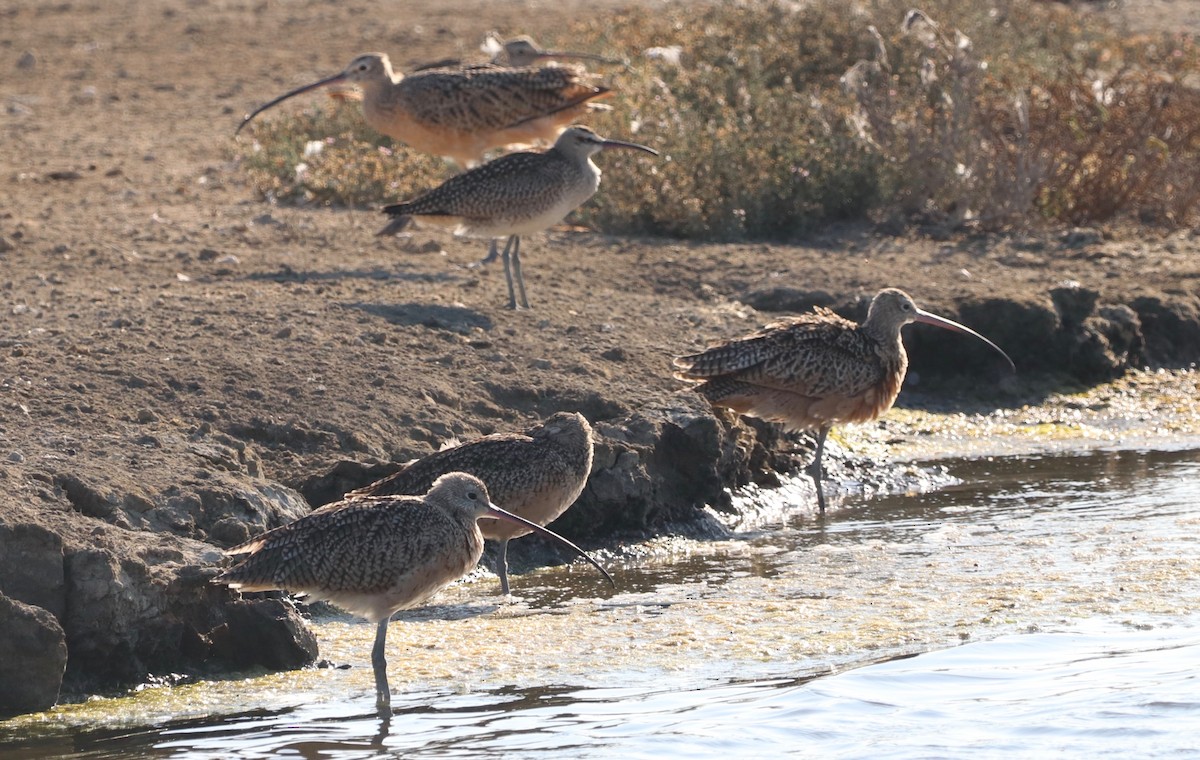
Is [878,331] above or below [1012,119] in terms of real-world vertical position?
below

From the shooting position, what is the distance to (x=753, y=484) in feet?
31.0

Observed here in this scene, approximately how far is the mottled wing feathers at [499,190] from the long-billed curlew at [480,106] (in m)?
1.83

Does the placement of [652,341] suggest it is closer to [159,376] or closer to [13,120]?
[159,376]

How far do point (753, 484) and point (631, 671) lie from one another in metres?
2.95

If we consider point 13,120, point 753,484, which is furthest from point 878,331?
point 13,120

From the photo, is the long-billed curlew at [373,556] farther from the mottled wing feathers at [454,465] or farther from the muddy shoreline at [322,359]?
the mottled wing feathers at [454,465]

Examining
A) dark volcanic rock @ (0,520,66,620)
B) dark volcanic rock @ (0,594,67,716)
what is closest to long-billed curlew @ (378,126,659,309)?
dark volcanic rock @ (0,520,66,620)

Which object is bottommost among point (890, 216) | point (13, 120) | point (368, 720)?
point (368, 720)

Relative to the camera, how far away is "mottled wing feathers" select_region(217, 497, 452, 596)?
6.32 meters

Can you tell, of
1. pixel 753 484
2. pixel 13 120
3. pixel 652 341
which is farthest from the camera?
pixel 13 120

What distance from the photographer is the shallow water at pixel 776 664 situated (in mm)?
5988

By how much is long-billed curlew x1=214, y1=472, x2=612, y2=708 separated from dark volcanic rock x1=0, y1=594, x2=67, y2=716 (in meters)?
0.60

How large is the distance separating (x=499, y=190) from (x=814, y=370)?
2.37 meters

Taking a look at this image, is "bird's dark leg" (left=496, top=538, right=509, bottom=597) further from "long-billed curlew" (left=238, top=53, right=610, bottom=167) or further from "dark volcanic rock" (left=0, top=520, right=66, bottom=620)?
"long-billed curlew" (left=238, top=53, right=610, bottom=167)
